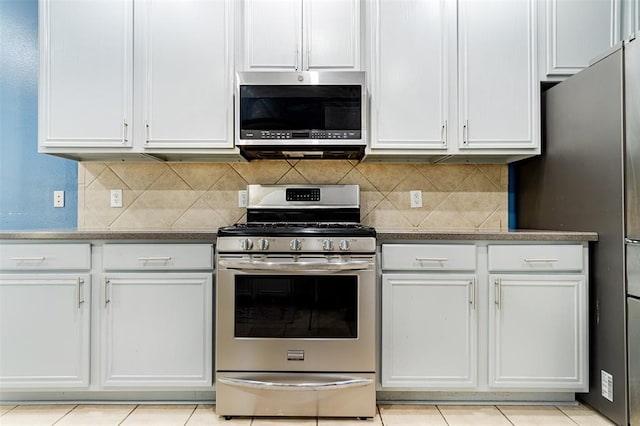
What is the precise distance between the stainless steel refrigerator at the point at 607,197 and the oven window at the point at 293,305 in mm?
1197

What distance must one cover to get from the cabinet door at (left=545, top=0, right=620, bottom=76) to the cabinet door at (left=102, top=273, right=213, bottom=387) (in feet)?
7.76

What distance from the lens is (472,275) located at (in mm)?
1915

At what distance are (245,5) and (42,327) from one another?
2011 millimetres

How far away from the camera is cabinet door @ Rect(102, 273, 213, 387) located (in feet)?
6.23

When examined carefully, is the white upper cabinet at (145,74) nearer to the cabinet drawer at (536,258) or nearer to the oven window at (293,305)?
the oven window at (293,305)

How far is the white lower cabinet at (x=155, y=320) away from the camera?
1.90 meters

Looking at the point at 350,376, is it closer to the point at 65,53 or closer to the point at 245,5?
the point at 245,5

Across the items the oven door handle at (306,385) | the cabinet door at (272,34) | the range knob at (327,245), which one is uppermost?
the cabinet door at (272,34)

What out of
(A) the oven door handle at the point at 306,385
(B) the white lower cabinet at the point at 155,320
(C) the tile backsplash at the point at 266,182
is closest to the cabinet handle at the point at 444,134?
(C) the tile backsplash at the point at 266,182

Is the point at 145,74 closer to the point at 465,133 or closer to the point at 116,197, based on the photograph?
the point at 116,197

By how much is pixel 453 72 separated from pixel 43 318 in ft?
8.29

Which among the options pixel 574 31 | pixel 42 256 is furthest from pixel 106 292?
pixel 574 31

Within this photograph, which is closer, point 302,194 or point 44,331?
point 44,331

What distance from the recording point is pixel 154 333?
190 cm
